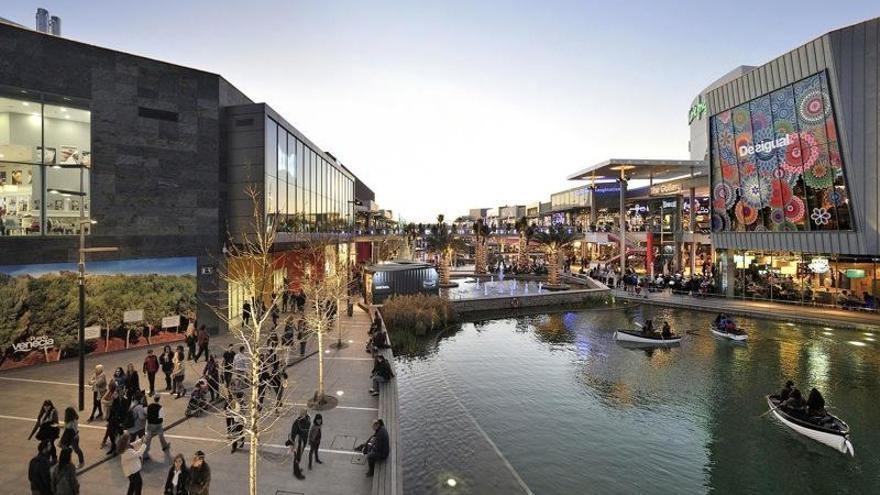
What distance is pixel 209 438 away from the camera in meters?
13.3

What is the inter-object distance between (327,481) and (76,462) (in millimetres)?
6367

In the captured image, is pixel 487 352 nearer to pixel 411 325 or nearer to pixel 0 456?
pixel 411 325

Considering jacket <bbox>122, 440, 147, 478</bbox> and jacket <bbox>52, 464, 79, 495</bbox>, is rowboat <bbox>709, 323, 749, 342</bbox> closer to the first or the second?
jacket <bbox>122, 440, 147, 478</bbox>

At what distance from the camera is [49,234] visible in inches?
817

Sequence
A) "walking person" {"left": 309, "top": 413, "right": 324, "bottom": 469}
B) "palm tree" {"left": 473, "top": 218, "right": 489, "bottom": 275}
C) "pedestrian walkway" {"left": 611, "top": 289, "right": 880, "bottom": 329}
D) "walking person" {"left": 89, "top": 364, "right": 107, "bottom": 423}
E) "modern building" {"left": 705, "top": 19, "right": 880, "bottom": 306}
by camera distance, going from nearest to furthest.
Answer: "walking person" {"left": 309, "top": 413, "right": 324, "bottom": 469}, "walking person" {"left": 89, "top": 364, "right": 107, "bottom": 423}, "modern building" {"left": 705, "top": 19, "right": 880, "bottom": 306}, "pedestrian walkway" {"left": 611, "top": 289, "right": 880, "bottom": 329}, "palm tree" {"left": 473, "top": 218, "right": 489, "bottom": 275}

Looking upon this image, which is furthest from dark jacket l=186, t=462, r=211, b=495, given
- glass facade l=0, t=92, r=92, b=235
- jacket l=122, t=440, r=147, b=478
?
glass facade l=0, t=92, r=92, b=235

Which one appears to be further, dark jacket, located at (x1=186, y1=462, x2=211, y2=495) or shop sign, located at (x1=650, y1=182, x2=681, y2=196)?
shop sign, located at (x1=650, y1=182, x2=681, y2=196)

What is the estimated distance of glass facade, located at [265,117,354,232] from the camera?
3064 cm

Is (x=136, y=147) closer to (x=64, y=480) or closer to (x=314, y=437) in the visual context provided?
(x=64, y=480)

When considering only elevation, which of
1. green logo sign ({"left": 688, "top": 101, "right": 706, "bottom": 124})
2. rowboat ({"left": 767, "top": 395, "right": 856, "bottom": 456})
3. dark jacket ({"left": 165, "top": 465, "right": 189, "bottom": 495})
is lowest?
rowboat ({"left": 767, "top": 395, "right": 856, "bottom": 456})

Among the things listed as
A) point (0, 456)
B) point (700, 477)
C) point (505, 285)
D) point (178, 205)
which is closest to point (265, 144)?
point (178, 205)

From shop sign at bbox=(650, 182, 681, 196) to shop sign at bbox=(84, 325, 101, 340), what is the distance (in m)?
59.4

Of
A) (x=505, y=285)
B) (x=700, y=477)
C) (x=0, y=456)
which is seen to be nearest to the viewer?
(x=0, y=456)

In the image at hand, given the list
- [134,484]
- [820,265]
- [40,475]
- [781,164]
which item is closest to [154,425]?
[134,484]
